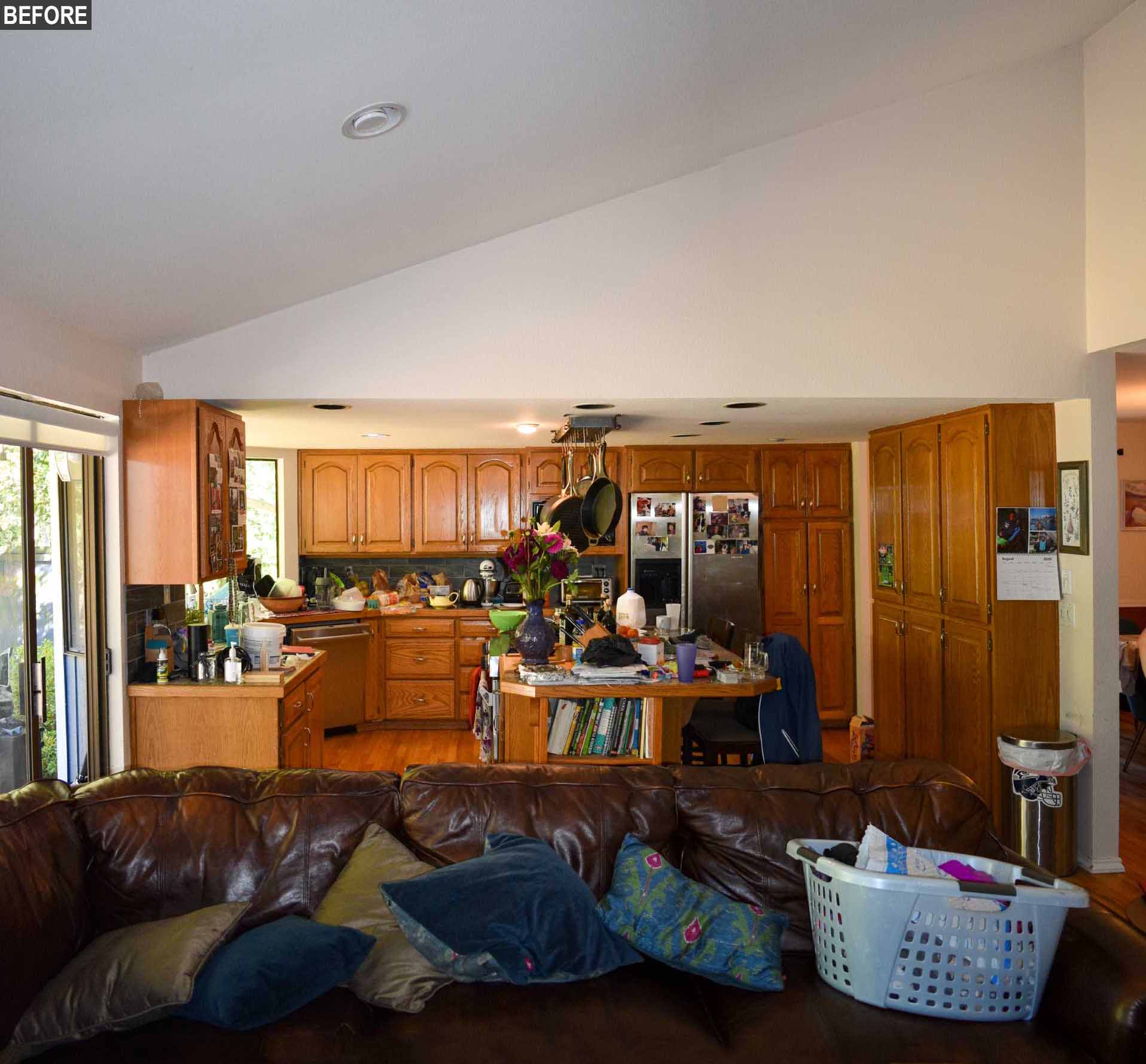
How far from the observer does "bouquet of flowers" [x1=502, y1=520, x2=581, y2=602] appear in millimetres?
4266

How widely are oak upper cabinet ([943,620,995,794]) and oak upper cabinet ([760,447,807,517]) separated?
7.50 feet

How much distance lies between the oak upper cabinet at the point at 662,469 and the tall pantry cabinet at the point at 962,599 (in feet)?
5.70

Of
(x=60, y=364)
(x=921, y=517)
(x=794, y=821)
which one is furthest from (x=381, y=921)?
(x=921, y=517)

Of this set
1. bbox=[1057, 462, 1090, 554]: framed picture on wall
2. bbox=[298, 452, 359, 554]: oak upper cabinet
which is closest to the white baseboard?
bbox=[1057, 462, 1090, 554]: framed picture on wall

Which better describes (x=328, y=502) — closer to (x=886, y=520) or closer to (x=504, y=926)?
(x=886, y=520)

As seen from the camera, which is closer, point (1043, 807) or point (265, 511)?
point (1043, 807)

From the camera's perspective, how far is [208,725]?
3.91 meters

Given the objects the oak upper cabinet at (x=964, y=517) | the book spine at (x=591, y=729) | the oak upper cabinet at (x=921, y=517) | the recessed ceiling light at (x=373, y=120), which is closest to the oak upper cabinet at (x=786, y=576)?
the oak upper cabinet at (x=921, y=517)

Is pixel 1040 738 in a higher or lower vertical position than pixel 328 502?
lower

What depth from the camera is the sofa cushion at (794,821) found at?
7.79 feet

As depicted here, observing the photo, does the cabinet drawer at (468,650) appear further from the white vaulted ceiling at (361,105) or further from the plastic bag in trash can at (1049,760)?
the plastic bag in trash can at (1049,760)

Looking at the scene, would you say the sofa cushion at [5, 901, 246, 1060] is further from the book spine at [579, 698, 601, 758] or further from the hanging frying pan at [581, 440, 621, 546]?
the hanging frying pan at [581, 440, 621, 546]

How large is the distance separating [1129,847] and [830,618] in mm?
A: 2733

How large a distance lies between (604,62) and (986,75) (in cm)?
235
